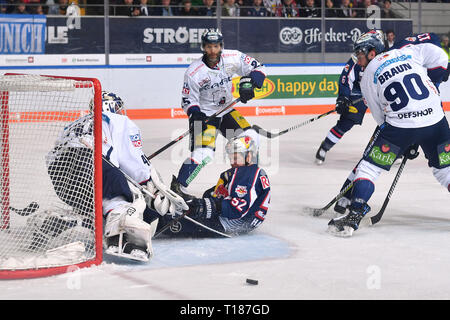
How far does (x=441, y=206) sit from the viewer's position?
17.8ft

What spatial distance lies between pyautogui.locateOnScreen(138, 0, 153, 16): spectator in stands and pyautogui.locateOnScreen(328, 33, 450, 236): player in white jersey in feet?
22.7

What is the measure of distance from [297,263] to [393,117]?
1.20m

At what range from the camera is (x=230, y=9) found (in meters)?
11.5

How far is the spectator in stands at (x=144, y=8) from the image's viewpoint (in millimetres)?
11188

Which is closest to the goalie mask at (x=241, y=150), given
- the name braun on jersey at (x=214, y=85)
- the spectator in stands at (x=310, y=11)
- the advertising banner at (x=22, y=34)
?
the name braun on jersey at (x=214, y=85)

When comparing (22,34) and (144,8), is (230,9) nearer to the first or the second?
(144,8)

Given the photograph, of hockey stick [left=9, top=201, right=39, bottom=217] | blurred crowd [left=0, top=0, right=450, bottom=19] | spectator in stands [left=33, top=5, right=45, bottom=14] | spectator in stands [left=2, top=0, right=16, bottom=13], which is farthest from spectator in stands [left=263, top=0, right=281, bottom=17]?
hockey stick [left=9, top=201, right=39, bottom=217]

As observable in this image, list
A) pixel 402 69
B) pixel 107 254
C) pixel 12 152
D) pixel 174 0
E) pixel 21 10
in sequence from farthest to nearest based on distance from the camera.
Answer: pixel 174 0
pixel 21 10
pixel 12 152
pixel 402 69
pixel 107 254

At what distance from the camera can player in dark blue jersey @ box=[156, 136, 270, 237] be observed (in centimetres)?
433

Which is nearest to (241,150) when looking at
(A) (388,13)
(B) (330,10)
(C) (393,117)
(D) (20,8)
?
(C) (393,117)

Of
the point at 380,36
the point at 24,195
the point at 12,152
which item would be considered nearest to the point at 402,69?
the point at 380,36

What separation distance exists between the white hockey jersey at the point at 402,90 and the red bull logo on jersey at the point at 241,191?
974 mm

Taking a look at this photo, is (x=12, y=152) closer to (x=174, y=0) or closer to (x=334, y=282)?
(x=334, y=282)
